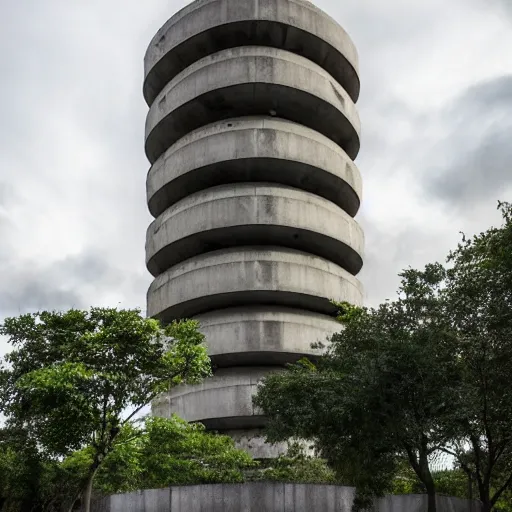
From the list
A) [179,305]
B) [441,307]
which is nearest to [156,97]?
[179,305]

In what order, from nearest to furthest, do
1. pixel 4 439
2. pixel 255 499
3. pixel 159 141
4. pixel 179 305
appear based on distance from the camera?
pixel 4 439 → pixel 255 499 → pixel 179 305 → pixel 159 141

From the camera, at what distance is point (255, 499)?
2655cm

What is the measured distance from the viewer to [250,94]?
1646 inches

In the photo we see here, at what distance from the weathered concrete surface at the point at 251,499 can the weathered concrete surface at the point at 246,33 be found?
27702mm

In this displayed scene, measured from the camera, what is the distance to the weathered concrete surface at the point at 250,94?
41.3m

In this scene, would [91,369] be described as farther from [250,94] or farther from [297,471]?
[250,94]

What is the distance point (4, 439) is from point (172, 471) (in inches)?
271

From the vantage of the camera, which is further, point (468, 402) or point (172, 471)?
Result: point (172, 471)

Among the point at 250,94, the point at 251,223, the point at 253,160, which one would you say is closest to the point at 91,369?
the point at 251,223

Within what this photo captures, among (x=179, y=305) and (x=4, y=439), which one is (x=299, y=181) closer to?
(x=179, y=305)

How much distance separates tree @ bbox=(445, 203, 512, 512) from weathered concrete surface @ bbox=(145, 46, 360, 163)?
2289cm

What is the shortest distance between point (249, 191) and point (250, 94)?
20.7 feet

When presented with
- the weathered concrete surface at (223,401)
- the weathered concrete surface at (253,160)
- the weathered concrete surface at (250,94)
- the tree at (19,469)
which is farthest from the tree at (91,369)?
the weathered concrete surface at (250,94)

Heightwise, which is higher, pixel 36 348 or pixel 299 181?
pixel 299 181
